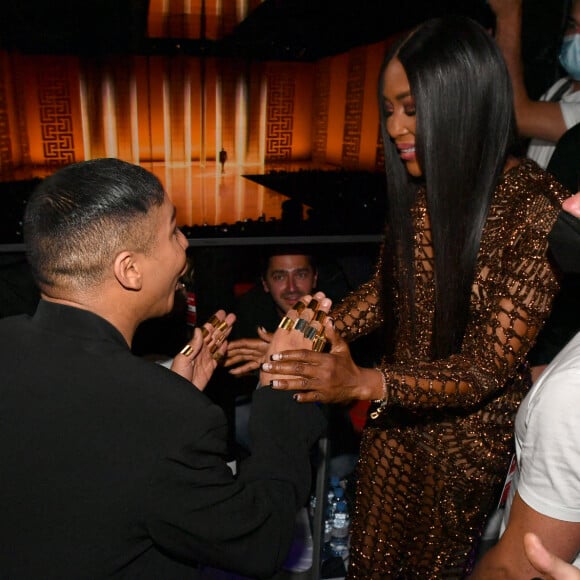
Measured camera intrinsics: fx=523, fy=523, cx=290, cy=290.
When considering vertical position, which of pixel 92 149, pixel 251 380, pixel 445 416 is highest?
pixel 92 149

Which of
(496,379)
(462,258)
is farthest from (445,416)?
(462,258)

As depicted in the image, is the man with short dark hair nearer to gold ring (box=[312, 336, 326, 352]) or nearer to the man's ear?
the man's ear

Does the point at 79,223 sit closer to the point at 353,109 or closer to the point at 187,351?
the point at 187,351

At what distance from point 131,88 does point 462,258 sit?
1.56m

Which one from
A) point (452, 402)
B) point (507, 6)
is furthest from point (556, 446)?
point (507, 6)

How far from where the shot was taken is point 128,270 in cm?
101

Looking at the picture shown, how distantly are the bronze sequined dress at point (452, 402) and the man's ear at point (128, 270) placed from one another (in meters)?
0.61

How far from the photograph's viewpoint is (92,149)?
2160mm

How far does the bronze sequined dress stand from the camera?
1205mm

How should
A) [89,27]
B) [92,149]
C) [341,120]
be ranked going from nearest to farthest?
[89,27], [92,149], [341,120]

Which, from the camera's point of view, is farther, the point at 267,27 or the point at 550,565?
the point at 267,27

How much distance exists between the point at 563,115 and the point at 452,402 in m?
1.39

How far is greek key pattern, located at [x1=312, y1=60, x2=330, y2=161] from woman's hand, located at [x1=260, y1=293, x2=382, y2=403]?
133 cm

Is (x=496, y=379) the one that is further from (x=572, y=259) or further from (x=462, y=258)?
(x=572, y=259)
